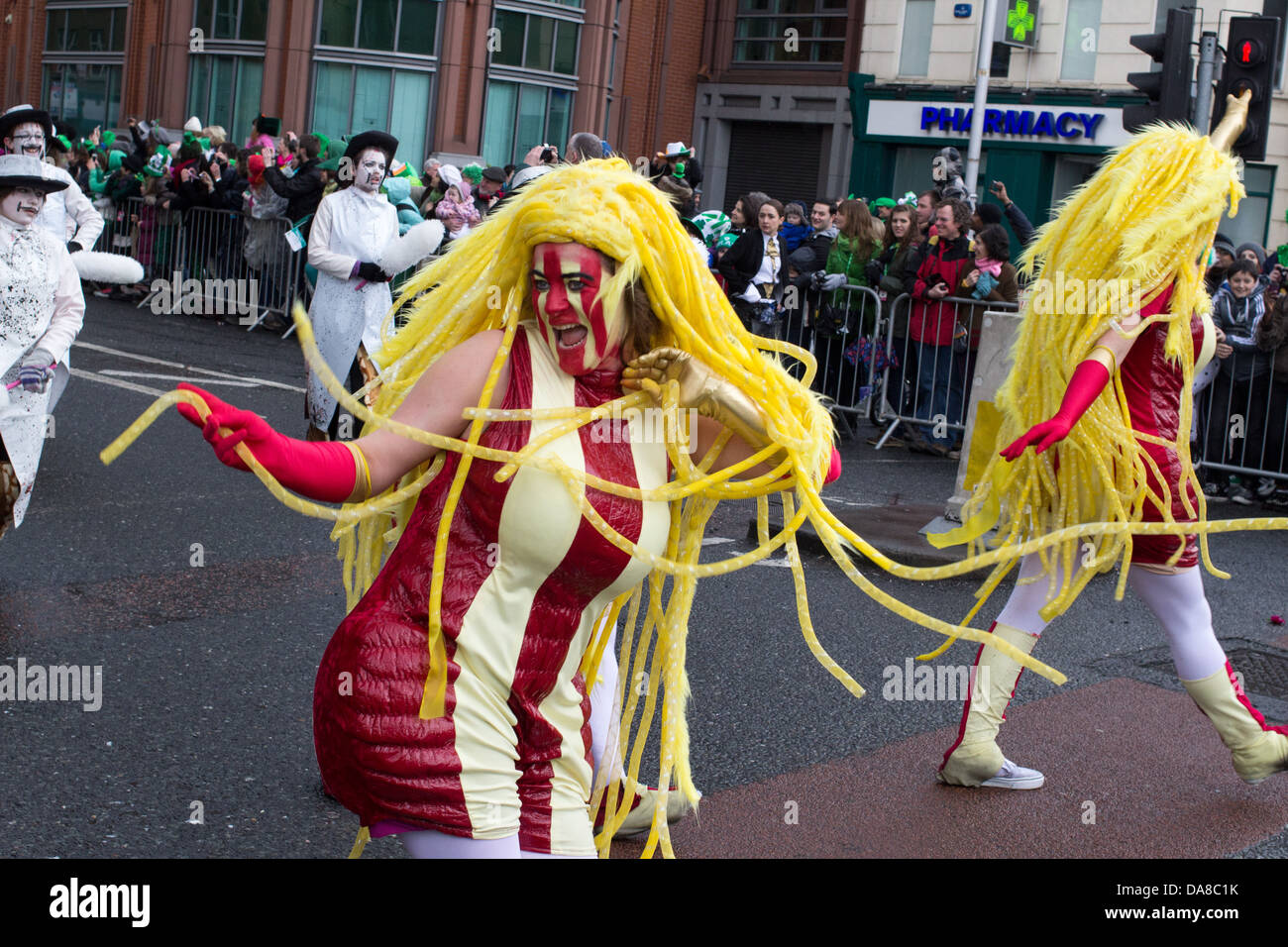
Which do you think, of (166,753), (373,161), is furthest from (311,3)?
(166,753)

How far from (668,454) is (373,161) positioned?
572 centimetres

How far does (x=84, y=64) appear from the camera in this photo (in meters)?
30.9

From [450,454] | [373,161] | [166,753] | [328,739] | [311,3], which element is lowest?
[166,753]

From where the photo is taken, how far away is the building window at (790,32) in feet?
91.0

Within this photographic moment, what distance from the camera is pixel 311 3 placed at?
25.3m

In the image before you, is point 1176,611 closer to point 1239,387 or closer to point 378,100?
point 1239,387

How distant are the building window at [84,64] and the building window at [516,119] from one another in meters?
8.72

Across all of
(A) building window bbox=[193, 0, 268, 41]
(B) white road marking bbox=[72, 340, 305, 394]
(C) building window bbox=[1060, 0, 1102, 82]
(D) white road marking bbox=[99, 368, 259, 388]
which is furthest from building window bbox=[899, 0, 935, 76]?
(D) white road marking bbox=[99, 368, 259, 388]

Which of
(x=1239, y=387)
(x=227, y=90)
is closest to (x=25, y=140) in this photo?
(x=1239, y=387)

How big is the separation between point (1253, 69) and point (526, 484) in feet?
25.0

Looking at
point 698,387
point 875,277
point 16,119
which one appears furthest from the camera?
point 875,277

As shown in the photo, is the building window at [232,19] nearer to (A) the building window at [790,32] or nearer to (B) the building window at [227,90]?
(B) the building window at [227,90]

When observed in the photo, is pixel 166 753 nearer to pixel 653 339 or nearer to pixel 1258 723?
pixel 653 339

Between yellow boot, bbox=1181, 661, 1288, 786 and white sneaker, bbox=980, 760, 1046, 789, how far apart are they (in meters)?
0.56
